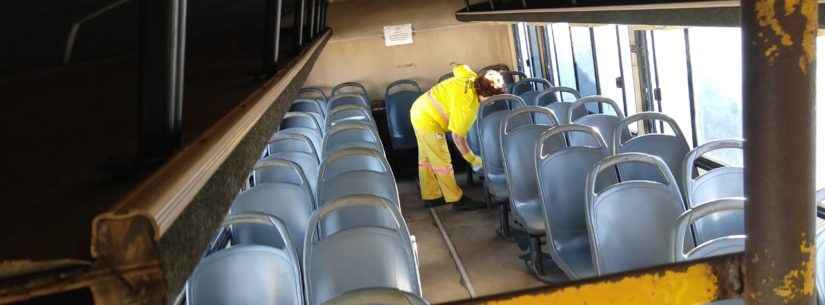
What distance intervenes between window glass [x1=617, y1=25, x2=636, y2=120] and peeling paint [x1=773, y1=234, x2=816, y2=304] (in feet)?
13.9

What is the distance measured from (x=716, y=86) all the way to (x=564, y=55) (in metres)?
3.29

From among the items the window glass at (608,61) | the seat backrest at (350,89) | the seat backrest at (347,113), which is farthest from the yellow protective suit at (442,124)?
the seat backrest at (350,89)

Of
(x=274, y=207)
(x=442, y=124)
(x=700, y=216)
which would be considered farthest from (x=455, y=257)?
(x=700, y=216)

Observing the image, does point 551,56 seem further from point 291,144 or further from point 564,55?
point 291,144

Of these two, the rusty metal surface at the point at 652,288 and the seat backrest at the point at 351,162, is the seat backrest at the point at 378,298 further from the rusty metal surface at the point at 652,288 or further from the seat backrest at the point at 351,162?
the seat backrest at the point at 351,162

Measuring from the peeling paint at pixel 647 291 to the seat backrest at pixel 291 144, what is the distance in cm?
452

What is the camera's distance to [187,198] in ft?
1.98

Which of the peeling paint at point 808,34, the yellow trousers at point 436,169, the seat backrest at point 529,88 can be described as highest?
the peeling paint at point 808,34

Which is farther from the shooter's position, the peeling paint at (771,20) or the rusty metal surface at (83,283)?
the peeling paint at (771,20)

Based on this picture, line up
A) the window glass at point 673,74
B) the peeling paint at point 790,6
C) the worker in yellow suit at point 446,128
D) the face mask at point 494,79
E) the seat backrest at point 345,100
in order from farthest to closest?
the seat backrest at point 345,100 → the worker in yellow suit at point 446,128 → the face mask at point 494,79 → the window glass at point 673,74 → the peeling paint at point 790,6

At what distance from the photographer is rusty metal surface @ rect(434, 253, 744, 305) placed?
45.1 inches

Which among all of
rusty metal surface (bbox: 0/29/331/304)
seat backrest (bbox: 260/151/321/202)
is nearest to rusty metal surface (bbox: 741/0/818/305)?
rusty metal surface (bbox: 0/29/331/304)

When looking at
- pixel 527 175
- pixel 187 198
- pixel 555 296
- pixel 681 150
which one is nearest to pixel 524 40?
pixel 527 175

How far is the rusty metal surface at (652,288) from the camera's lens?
3.76 ft
